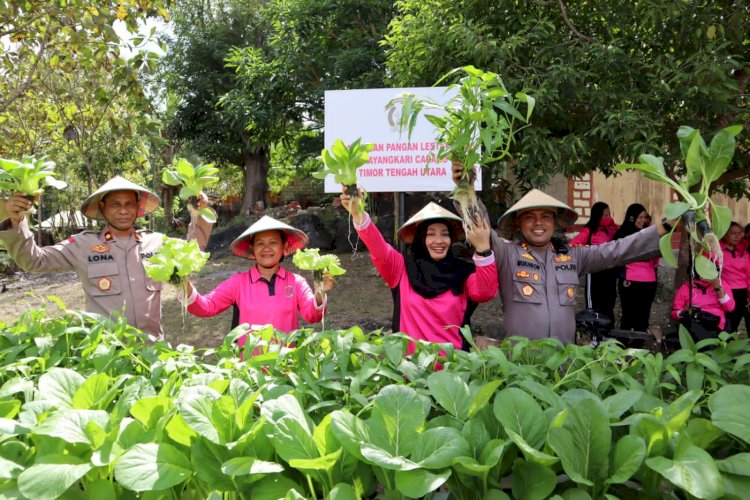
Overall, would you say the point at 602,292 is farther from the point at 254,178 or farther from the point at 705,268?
the point at 254,178

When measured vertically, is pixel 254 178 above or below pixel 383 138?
above

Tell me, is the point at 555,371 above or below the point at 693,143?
below

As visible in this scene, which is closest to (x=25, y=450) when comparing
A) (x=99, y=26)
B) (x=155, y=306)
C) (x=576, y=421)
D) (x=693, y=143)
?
(x=576, y=421)

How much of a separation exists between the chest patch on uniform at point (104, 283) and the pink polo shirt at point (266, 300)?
0.56 meters

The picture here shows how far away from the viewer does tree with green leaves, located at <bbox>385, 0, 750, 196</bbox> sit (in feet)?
14.3

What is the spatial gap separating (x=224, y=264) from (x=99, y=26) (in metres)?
7.27

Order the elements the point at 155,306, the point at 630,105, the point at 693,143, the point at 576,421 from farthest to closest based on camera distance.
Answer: the point at 630,105
the point at 155,306
the point at 693,143
the point at 576,421

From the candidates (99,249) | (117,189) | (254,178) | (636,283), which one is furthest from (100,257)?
(254,178)

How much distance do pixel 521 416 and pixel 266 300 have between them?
2061 millimetres

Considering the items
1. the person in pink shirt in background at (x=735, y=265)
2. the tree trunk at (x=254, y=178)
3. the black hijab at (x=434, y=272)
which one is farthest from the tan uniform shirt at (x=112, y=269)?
the tree trunk at (x=254, y=178)

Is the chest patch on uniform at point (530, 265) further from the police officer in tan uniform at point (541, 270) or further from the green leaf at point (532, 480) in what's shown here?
the green leaf at point (532, 480)

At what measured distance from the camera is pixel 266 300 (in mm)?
3029

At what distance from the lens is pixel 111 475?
3.70ft

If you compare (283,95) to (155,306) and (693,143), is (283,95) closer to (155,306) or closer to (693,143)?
(155,306)
